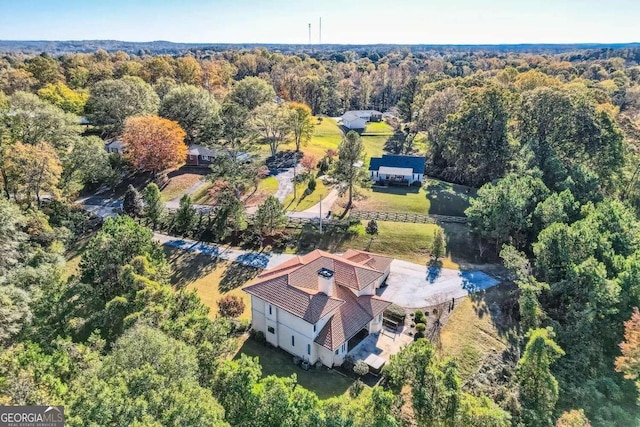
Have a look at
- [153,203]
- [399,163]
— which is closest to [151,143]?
[153,203]

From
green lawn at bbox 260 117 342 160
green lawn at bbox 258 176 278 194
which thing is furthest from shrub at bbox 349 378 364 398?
green lawn at bbox 260 117 342 160

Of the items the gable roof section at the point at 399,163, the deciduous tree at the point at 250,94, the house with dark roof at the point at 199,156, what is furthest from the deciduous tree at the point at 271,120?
the gable roof section at the point at 399,163

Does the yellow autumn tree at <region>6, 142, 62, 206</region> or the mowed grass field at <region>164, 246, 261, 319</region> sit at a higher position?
the yellow autumn tree at <region>6, 142, 62, 206</region>

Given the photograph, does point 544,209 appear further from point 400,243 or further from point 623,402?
point 623,402

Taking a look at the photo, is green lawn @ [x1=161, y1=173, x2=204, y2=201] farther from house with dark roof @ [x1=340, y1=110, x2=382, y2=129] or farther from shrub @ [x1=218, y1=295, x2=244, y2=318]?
house with dark roof @ [x1=340, y1=110, x2=382, y2=129]

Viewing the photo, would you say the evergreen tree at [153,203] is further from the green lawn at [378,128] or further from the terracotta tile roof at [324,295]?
the green lawn at [378,128]

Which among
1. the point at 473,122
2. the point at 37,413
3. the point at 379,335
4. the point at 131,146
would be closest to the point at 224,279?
the point at 379,335

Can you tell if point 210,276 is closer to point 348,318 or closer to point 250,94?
point 348,318
